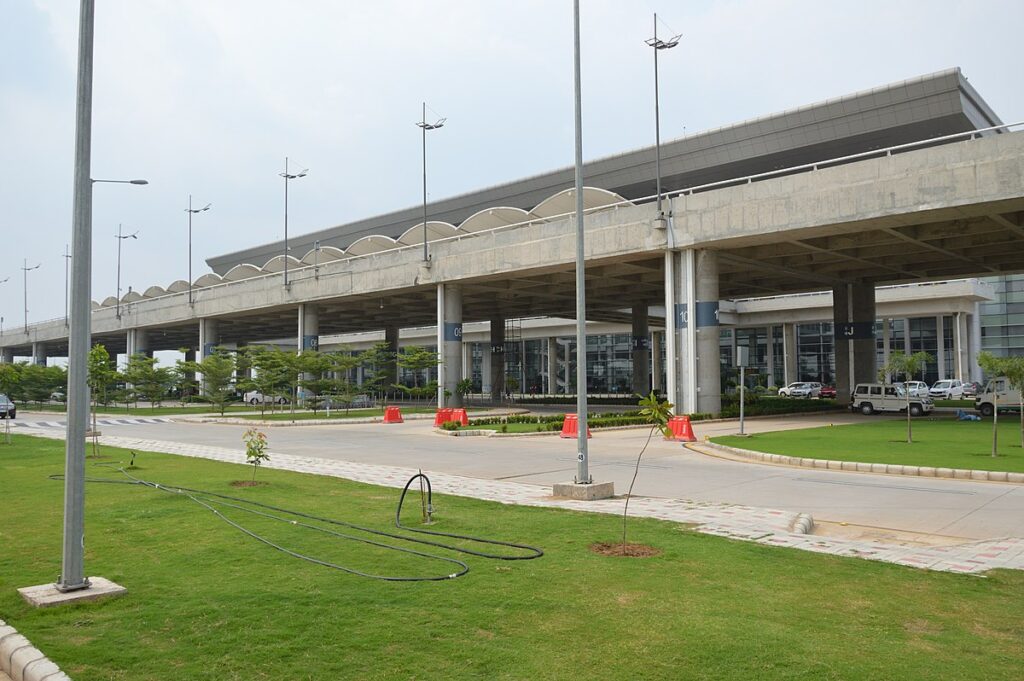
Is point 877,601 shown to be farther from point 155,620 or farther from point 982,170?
point 982,170

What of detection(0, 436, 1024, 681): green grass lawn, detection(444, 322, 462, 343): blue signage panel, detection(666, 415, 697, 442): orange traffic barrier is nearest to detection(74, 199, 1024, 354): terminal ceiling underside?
detection(444, 322, 462, 343): blue signage panel

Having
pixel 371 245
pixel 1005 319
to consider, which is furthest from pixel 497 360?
pixel 1005 319

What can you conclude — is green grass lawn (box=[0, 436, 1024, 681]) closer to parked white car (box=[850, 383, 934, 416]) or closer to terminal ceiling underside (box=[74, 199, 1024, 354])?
terminal ceiling underside (box=[74, 199, 1024, 354])

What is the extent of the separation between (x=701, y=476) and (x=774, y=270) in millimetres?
26498

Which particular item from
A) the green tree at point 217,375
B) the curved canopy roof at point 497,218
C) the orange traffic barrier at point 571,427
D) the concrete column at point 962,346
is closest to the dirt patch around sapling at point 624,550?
the orange traffic barrier at point 571,427

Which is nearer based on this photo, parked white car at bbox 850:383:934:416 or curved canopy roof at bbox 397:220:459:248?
parked white car at bbox 850:383:934:416

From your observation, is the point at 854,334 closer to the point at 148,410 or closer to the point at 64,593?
the point at 64,593

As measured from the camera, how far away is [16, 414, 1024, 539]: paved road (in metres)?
11.5

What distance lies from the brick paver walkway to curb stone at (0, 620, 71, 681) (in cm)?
724

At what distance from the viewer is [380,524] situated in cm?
984

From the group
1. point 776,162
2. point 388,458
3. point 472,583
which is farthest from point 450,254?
point 472,583

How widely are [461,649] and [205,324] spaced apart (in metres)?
66.0

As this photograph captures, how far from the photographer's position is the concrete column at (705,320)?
3359 cm

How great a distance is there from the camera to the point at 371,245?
180ft
